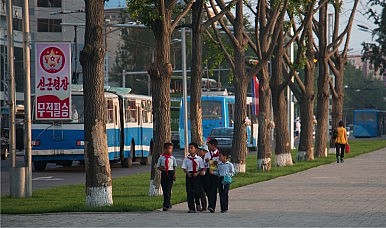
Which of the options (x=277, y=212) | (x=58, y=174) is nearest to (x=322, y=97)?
(x=58, y=174)

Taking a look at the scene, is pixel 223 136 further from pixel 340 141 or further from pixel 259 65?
pixel 259 65

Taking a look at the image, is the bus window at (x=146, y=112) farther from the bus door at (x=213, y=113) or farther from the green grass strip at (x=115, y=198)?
the bus door at (x=213, y=113)

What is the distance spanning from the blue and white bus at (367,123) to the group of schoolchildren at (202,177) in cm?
8341

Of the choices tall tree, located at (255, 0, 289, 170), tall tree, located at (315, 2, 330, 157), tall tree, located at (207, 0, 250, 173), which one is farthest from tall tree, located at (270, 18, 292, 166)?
tall tree, located at (315, 2, 330, 157)

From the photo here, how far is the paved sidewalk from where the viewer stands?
18.8 meters

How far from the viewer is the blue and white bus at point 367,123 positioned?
104 m

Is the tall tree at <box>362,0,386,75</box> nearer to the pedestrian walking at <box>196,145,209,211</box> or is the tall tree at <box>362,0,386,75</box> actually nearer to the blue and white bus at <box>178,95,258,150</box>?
the blue and white bus at <box>178,95,258,150</box>

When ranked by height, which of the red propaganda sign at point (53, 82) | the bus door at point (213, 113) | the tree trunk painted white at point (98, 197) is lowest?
the tree trunk painted white at point (98, 197)

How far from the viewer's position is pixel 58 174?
37781 millimetres

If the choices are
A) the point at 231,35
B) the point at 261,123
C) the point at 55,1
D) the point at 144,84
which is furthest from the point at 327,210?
the point at 144,84

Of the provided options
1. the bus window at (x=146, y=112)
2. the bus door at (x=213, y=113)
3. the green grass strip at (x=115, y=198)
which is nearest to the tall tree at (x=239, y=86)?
the green grass strip at (x=115, y=198)

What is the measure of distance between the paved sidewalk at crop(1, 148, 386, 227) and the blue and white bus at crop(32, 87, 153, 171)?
9846 millimetres

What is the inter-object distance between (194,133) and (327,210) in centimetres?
1137

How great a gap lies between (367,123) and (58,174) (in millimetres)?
69900
